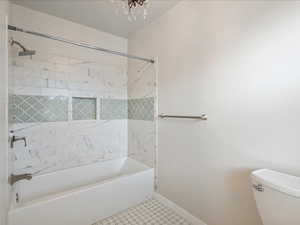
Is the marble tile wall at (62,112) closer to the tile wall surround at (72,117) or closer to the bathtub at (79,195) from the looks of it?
the tile wall surround at (72,117)

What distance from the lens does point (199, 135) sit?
1.54 metres

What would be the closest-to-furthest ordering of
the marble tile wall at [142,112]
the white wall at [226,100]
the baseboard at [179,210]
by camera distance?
the white wall at [226,100], the baseboard at [179,210], the marble tile wall at [142,112]

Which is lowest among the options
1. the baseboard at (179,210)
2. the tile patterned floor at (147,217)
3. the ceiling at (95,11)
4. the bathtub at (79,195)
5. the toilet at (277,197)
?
the tile patterned floor at (147,217)

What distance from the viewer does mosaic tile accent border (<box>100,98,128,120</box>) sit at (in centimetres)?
244

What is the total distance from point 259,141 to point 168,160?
1.07 metres

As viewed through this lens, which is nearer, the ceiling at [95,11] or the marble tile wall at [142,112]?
the ceiling at [95,11]

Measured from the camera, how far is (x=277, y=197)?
833 millimetres

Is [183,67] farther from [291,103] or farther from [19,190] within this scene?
[19,190]

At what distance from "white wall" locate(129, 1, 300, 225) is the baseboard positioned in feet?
0.23

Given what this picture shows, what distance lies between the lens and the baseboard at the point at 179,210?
62.2 inches

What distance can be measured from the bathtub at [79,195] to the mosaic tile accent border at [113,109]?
0.80m

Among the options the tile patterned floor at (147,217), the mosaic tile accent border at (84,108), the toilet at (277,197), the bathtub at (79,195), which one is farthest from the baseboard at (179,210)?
the mosaic tile accent border at (84,108)

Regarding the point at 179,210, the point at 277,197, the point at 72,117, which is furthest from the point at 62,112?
the point at 277,197

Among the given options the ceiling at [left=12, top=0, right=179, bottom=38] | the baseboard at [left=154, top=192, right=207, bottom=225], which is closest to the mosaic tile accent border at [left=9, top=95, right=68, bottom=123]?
the ceiling at [left=12, top=0, right=179, bottom=38]
